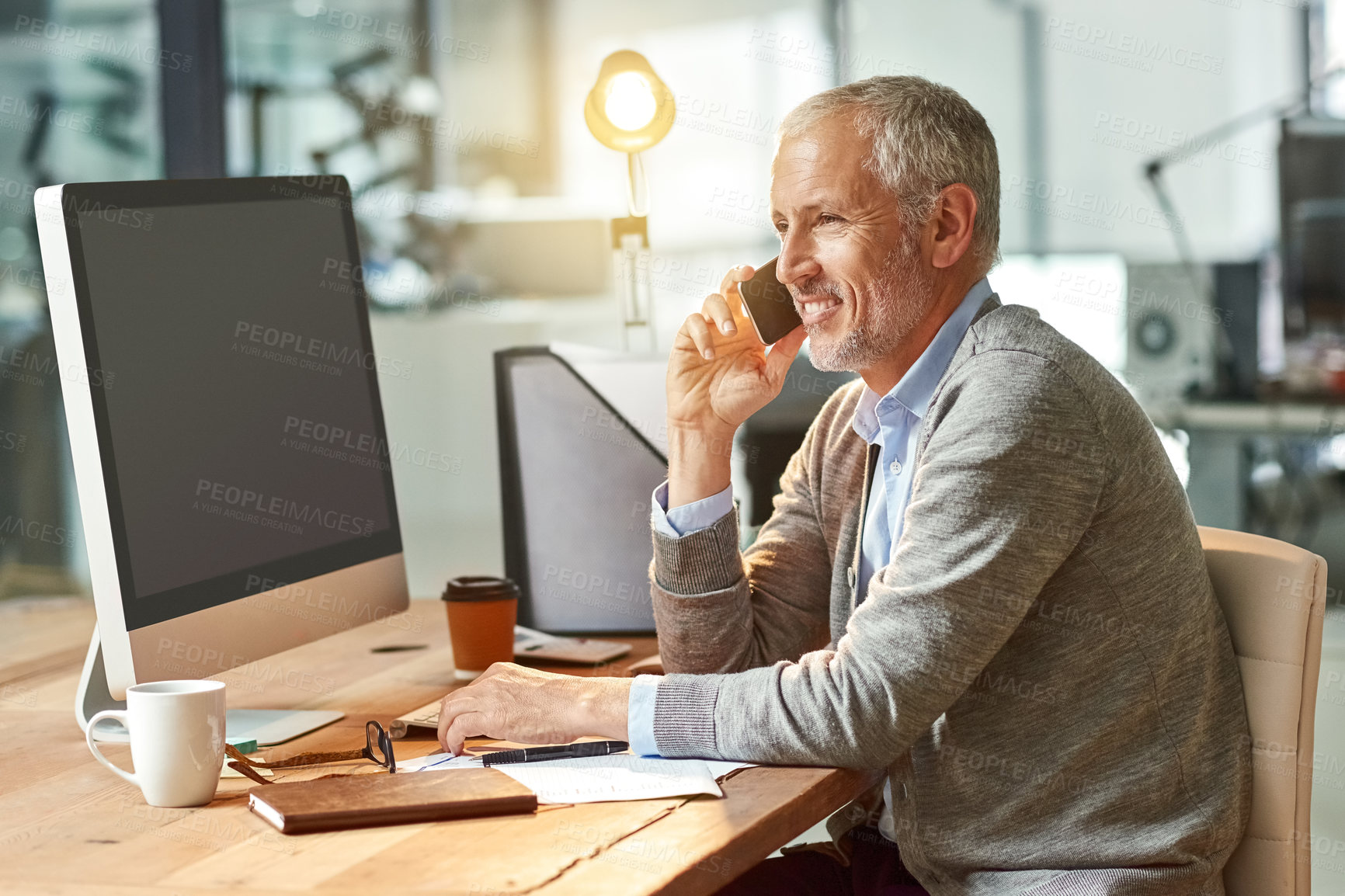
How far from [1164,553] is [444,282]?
493 cm

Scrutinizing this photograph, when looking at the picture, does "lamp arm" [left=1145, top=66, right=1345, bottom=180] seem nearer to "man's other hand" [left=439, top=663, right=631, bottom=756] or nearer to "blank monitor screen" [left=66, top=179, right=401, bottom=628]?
"blank monitor screen" [left=66, top=179, right=401, bottom=628]

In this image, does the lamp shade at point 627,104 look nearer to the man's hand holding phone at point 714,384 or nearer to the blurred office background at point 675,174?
the blurred office background at point 675,174

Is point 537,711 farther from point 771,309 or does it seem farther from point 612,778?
point 771,309

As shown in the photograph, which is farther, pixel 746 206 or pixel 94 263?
pixel 746 206

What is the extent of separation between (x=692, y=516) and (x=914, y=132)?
1.46 feet

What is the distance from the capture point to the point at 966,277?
1340 millimetres

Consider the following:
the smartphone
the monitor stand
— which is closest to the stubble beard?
the smartphone

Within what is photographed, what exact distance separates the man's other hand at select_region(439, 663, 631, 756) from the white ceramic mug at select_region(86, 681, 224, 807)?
218 mm

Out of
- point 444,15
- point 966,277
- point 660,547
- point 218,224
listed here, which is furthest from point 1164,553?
point 444,15

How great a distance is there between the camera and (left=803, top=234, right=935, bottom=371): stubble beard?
4.29 feet

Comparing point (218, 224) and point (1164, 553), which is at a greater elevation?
point (218, 224)

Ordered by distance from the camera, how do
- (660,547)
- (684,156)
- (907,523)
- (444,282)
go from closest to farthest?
(907,523) < (660,547) < (444,282) < (684,156)

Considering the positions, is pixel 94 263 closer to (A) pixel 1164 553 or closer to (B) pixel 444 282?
(A) pixel 1164 553

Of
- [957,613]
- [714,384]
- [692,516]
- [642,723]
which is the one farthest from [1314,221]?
[642,723]
